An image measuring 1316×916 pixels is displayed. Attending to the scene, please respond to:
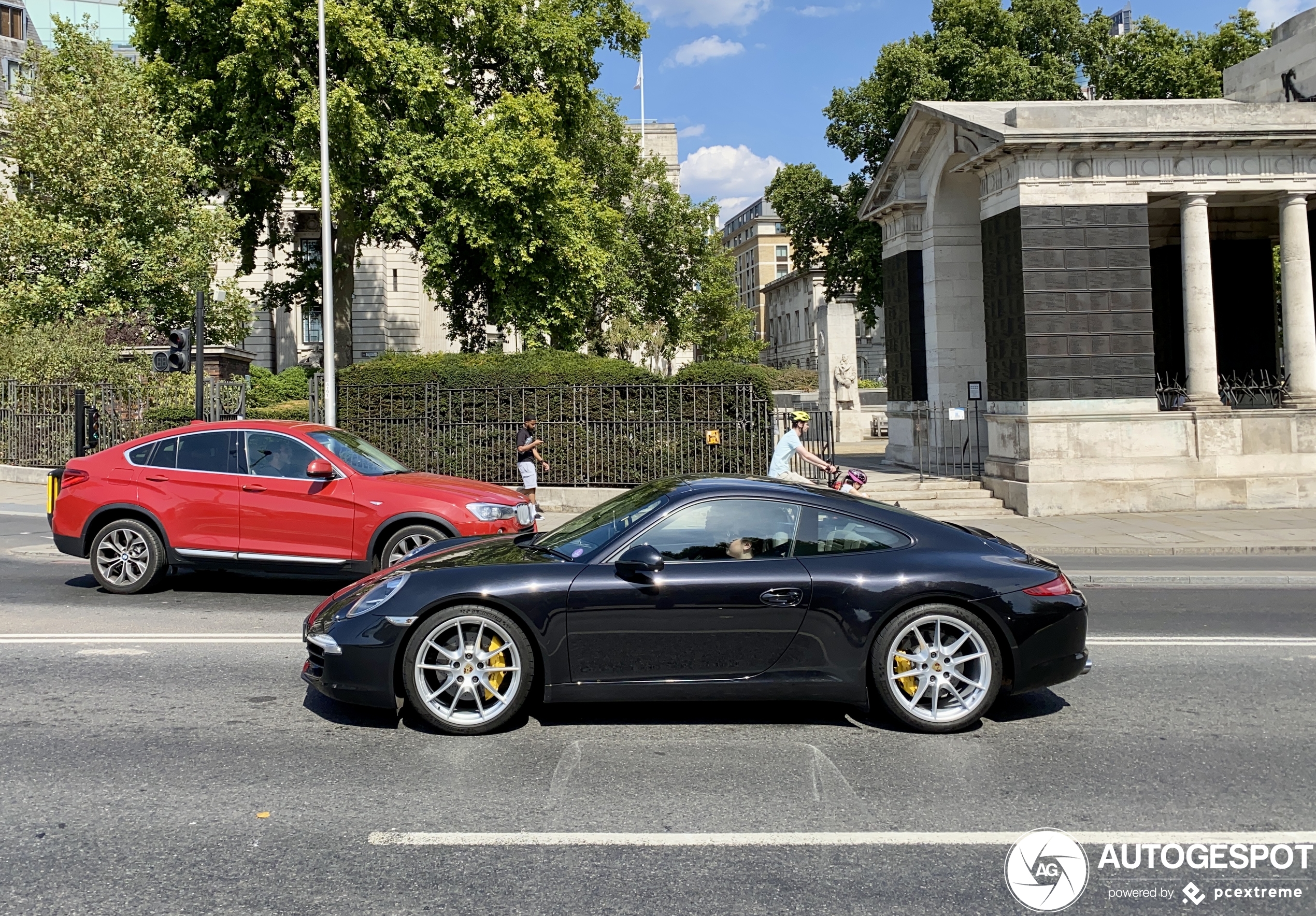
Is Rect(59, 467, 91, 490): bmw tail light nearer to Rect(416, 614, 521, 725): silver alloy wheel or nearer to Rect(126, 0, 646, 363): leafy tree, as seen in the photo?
Rect(416, 614, 521, 725): silver alloy wheel

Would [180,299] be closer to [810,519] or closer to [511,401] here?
[511,401]

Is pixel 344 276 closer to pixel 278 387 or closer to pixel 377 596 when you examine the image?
pixel 278 387

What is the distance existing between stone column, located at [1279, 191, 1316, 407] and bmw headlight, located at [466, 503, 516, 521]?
52.1 feet

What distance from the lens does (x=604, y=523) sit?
611 cm

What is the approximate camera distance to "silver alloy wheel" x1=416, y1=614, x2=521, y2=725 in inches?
219

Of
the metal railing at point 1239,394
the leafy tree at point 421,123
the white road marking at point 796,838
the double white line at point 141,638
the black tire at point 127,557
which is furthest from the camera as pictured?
the leafy tree at point 421,123

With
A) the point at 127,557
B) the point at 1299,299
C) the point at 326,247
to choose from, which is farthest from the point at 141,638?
the point at 1299,299

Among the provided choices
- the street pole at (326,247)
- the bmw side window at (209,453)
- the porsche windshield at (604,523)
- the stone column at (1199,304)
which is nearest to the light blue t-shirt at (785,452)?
the bmw side window at (209,453)

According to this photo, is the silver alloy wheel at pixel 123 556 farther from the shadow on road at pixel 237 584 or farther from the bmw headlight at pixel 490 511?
the bmw headlight at pixel 490 511

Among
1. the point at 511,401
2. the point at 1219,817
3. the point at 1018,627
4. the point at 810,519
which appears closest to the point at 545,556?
the point at 810,519

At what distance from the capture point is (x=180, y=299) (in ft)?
85.4

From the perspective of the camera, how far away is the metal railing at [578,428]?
19.1 meters

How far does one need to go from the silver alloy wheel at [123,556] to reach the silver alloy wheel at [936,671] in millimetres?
7779

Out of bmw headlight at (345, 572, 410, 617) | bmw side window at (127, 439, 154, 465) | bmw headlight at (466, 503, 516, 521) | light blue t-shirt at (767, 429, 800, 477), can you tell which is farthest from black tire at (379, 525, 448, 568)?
light blue t-shirt at (767, 429, 800, 477)
